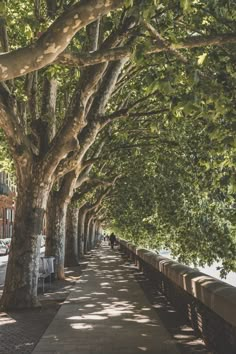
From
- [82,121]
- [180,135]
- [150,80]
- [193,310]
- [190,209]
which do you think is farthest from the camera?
[190,209]

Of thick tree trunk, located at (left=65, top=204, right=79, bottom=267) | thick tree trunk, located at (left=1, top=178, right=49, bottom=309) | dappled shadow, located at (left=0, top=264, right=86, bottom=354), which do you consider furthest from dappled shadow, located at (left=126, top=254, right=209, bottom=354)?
thick tree trunk, located at (left=65, top=204, right=79, bottom=267)

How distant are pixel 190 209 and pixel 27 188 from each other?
32.1 ft

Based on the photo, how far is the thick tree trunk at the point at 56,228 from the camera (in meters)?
17.6

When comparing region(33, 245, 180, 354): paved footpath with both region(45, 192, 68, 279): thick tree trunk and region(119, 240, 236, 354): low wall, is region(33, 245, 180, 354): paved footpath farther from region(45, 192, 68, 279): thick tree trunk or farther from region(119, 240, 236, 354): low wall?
region(45, 192, 68, 279): thick tree trunk

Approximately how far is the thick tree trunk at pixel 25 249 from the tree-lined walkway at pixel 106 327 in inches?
35.5

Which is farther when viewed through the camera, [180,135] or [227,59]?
[180,135]

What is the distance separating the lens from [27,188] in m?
11.4

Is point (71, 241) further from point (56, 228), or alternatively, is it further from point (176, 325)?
point (176, 325)

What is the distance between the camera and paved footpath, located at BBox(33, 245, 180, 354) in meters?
7.29

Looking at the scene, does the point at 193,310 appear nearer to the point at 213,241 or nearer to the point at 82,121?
the point at 82,121

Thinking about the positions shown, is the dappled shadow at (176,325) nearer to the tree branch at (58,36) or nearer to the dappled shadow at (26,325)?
the dappled shadow at (26,325)

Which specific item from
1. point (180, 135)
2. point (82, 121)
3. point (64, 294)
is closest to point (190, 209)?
point (180, 135)

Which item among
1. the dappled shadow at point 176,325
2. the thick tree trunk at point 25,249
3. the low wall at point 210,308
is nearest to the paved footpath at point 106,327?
the dappled shadow at point 176,325

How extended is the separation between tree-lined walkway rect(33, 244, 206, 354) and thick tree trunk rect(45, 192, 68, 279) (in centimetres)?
355
